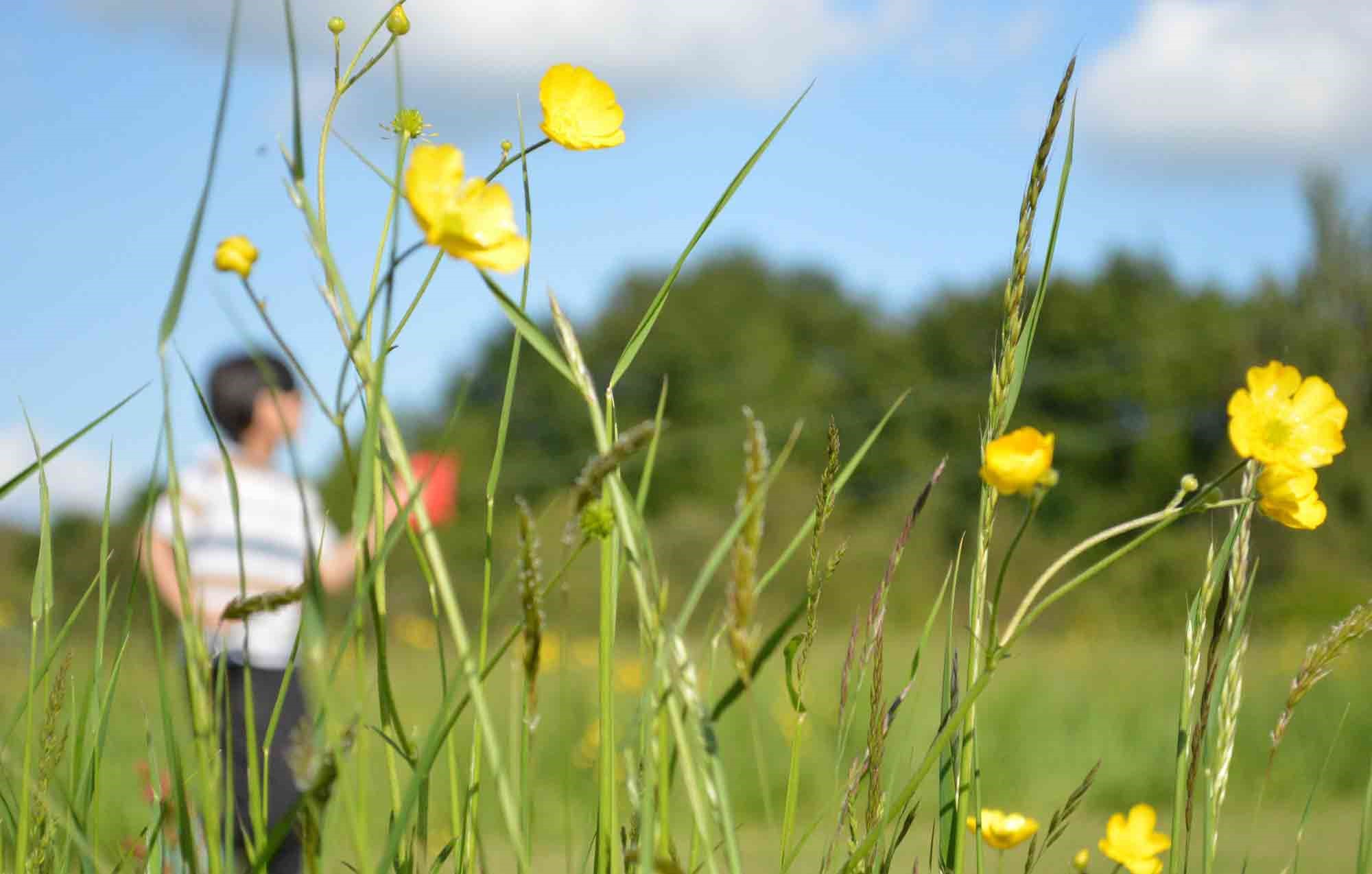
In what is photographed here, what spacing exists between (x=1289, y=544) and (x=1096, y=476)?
5447 millimetres

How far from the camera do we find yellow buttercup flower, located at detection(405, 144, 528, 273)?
16.9 inches

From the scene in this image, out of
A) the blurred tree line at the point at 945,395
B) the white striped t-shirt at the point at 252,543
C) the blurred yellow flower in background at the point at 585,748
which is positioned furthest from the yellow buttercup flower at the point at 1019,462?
the blurred tree line at the point at 945,395

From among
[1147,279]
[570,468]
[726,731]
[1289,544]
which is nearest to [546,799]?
[726,731]

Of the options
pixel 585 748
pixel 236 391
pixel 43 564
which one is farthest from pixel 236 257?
pixel 585 748

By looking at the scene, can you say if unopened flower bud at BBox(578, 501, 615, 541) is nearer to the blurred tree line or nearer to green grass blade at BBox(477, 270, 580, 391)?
green grass blade at BBox(477, 270, 580, 391)

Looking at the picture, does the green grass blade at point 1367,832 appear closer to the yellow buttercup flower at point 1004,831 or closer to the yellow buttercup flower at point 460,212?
the yellow buttercup flower at point 1004,831

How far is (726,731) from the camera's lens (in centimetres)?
355

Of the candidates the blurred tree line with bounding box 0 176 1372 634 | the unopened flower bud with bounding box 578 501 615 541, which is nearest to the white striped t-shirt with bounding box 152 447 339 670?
the unopened flower bud with bounding box 578 501 615 541

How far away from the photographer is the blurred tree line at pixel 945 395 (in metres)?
14.4

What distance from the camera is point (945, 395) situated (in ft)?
61.1

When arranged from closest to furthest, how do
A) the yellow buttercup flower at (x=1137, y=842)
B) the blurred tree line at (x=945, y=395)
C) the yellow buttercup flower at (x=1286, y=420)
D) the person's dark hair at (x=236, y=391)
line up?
1. the yellow buttercup flower at (x=1286, y=420)
2. the yellow buttercup flower at (x=1137, y=842)
3. the person's dark hair at (x=236, y=391)
4. the blurred tree line at (x=945, y=395)

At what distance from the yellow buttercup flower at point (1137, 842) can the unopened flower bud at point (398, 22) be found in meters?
0.61

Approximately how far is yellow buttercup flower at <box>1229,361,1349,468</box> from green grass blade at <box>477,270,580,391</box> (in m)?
0.28

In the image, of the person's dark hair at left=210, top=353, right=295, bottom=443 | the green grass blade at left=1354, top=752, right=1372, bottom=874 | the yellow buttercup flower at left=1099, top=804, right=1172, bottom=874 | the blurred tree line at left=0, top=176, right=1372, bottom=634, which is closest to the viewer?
the green grass blade at left=1354, top=752, right=1372, bottom=874
